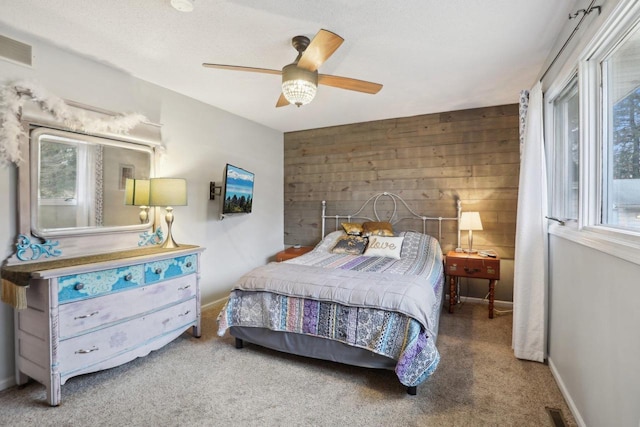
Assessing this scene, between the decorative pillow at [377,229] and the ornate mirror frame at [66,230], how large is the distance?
8.03 feet

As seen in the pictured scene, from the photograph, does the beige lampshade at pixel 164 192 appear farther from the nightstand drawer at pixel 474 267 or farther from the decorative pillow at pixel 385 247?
the nightstand drawer at pixel 474 267

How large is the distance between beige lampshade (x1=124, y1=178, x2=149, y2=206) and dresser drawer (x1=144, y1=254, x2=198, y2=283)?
59 cm

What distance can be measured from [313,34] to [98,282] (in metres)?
2.32

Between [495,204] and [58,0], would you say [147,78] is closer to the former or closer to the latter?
[58,0]

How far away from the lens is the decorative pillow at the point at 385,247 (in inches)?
145

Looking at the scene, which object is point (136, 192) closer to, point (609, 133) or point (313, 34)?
point (313, 34)

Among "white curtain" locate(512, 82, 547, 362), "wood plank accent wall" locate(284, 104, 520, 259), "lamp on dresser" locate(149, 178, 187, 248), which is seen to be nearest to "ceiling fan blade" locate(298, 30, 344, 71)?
"lamp on dresser" locate(149, 178, 187, 248)

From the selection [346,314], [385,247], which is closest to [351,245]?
[385,247]

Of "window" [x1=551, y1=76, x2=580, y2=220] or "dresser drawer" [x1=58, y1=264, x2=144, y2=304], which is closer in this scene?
"dresser drawer" [x1=58, y1=264, x2=144, y2=304]

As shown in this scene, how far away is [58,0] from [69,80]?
2.62 feet

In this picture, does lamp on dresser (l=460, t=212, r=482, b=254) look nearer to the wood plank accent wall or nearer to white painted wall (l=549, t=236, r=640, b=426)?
the wood plank accent wall

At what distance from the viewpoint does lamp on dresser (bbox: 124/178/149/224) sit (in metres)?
2.90

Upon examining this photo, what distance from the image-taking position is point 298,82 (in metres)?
2.22

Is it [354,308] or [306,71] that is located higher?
[306,71]
